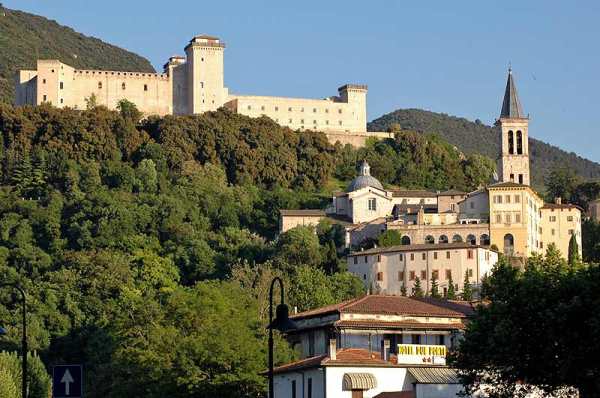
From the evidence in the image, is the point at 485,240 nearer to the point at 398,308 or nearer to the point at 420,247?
the point at 420,247

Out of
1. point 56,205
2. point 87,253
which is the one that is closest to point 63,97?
point 56,205

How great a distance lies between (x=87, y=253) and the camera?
126 m

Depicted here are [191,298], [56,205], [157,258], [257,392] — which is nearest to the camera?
[257,392]

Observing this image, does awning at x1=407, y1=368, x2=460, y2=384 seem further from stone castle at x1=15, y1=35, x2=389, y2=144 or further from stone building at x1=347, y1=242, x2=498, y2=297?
stone castle at x1=15, y1=35, x2=389, y2=144

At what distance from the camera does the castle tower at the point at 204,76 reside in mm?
157250

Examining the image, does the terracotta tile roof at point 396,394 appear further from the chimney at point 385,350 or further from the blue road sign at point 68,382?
the blue road sign at point 68,382

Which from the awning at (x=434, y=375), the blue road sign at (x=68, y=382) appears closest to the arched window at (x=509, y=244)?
the awning at (x=434, y=375)

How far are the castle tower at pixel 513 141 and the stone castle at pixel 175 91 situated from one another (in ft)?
85.2

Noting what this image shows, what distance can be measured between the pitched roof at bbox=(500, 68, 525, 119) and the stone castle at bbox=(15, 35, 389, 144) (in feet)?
81.2

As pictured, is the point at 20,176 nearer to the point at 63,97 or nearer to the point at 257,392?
the point at 63,97

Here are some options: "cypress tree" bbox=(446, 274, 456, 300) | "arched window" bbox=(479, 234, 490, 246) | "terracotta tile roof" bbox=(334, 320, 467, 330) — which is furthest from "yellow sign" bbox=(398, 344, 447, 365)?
"arched window" bbox=(479, 234, 490, 246)

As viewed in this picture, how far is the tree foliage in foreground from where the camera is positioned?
45188 millimetres

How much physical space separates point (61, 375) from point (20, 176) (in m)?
112

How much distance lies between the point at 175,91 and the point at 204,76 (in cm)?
407
